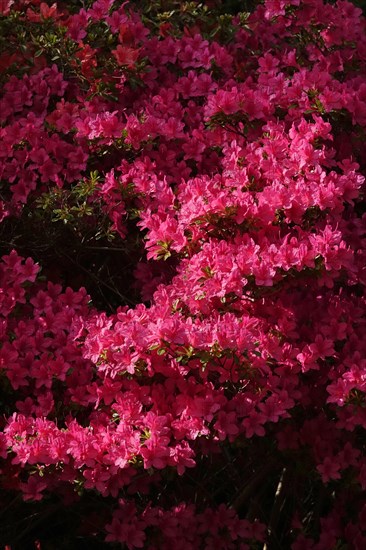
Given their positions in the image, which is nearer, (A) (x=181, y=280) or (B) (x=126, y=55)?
(A) (x=181, y=280)

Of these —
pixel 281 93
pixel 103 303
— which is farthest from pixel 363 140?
pixel 103 303

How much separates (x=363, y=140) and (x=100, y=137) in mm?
934

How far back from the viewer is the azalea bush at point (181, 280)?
108 inches

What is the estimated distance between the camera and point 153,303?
3154 millimetres

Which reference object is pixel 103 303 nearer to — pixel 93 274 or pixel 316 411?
pixel 93 274

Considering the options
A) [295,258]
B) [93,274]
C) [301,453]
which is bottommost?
[301,453]

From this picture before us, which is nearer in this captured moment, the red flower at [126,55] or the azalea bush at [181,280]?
the azalea bush at [181,280]

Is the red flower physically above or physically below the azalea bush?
above

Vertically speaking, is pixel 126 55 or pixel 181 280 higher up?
pixel 126 55

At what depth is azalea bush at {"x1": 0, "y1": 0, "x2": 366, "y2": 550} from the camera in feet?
8.99

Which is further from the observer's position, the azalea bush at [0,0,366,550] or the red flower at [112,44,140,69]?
the red flower at [112,44,140,69]

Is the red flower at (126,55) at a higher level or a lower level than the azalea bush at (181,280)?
higher

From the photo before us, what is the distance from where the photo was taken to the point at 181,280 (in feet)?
9.96

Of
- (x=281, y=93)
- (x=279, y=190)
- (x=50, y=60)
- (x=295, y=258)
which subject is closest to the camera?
(x=295, y=258)
